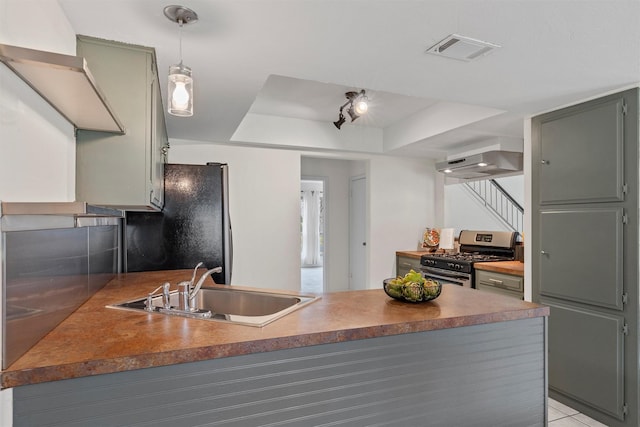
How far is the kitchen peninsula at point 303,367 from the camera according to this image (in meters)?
1.04

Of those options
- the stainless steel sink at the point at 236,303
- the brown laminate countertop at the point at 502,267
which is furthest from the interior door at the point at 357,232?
the stainless steel sink at the point at 236,303

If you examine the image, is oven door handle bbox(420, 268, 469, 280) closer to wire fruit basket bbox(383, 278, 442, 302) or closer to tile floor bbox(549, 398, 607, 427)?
tile floor bbox(549, 398, 607, 427)

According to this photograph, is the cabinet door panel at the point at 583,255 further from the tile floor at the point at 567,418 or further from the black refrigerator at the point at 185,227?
the black refrigerator at the point at 185,227

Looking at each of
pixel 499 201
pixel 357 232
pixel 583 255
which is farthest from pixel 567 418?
pixel 499 201

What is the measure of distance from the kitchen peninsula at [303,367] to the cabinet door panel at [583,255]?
1.02m

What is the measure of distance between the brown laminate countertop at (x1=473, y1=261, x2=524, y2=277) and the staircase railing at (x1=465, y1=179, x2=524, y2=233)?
2687mm

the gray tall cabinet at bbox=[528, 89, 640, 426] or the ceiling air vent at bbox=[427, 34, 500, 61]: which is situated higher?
the ceiling air vent at bbox=[427, 34, 500, 61]

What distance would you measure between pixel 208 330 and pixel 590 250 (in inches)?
96.8

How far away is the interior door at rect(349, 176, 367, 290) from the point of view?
17.4 feet

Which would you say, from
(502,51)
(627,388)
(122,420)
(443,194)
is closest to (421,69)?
(502,51)

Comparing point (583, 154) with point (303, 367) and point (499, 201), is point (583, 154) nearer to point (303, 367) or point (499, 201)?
point (303, 367)

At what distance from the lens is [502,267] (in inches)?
129

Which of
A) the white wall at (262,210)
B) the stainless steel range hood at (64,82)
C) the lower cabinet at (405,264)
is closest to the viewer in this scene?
the stainless steel range hood at (64,82)

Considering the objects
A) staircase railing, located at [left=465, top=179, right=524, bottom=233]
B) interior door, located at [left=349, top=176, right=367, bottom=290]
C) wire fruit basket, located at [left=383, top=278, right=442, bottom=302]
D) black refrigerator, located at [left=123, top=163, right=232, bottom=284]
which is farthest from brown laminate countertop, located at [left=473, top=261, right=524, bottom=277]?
staircase railing, located at [left=465, top=179, right=524, bottom=233]
